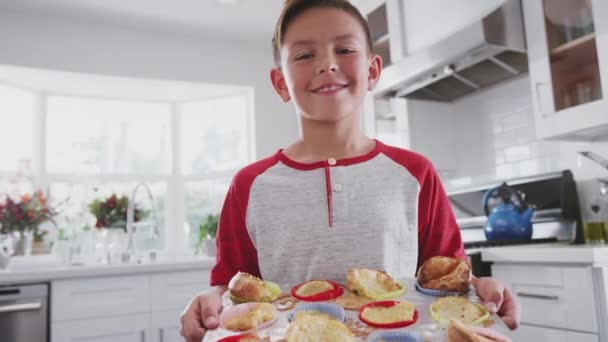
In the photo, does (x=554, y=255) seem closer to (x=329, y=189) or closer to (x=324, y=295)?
(x=329, y=189)

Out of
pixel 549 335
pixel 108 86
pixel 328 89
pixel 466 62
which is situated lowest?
pixel 549 335

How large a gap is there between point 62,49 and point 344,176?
3276 millimetres

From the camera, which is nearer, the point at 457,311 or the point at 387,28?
the point at 457,311

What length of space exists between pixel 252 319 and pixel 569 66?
205cm

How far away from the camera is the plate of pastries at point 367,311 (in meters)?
0.43

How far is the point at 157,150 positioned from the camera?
3.98 meters

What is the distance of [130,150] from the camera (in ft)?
12.7

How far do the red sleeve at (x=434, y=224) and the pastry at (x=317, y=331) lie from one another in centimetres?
36

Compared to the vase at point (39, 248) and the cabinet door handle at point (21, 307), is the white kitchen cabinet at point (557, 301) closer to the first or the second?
the cabinet door handle at point (21, 307)

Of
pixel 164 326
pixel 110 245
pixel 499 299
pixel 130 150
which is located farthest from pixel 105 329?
pixel 499 299

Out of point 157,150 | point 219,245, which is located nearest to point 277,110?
point 157,150

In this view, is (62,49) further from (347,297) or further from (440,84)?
(347,297)

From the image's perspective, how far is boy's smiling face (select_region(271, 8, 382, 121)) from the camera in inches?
28.5

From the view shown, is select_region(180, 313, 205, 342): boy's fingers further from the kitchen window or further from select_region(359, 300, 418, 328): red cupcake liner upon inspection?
the kitchen window
